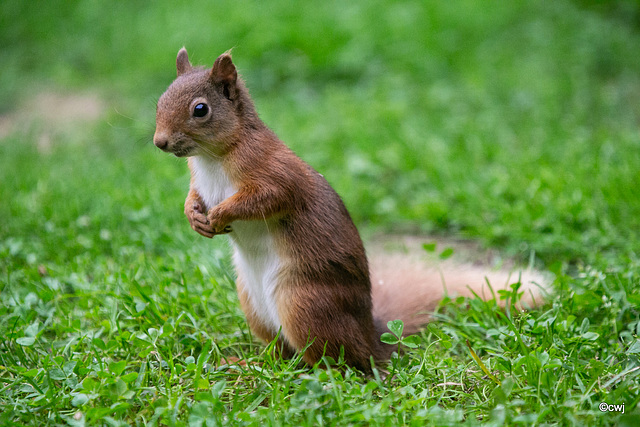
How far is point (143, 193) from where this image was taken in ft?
13.8

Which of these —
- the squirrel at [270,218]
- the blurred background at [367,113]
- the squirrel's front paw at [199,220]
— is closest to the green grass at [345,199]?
the blurred background at [367,113]

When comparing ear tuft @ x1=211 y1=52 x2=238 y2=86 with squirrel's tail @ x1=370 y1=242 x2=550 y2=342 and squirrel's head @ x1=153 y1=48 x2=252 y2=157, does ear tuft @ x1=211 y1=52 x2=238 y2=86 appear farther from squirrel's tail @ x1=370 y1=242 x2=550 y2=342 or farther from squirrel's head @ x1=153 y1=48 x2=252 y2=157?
squirrel's tail @ x1=370 y1=242 x2=550 y2=342

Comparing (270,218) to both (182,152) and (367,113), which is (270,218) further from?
(367,113)

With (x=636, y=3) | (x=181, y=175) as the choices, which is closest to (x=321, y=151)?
(x=181, y=175)

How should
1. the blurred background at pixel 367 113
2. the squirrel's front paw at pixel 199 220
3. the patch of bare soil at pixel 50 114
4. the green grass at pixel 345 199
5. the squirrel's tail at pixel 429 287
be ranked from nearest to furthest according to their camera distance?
the green grass at pixel 345 199, the squirrel's front paw at pixel 199 220, the squirrel's tail at pixel 429 287, the blurred background at pixel 367 113, the patch of bare soil at pixel 50 114

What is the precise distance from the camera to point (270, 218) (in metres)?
2.36

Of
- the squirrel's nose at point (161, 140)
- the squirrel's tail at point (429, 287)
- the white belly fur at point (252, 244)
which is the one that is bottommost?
the squirrel's tail at point (429, 287)

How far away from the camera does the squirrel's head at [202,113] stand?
2.28 metres

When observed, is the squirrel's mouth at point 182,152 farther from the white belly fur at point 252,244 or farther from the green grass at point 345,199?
the green grass at point 345,199

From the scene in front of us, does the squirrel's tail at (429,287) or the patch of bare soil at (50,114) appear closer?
the squirrel's tail at (429,287)

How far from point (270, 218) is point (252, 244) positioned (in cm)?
16

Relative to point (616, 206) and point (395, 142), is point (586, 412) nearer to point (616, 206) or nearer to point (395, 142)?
point (616, 206)

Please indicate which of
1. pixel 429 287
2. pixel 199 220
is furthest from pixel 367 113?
pixel 199 220

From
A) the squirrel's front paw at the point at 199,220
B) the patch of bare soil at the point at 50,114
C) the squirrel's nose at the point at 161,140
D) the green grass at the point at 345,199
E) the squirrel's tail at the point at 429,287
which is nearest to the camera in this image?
the green grass at the point at 345,199
